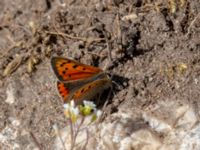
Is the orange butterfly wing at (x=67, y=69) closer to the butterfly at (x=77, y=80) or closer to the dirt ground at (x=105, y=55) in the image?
the butterfly at (x=77, y=80)

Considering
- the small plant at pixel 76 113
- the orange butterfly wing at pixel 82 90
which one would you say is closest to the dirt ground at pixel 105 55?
the orange butterfly wing at pixel 82 90

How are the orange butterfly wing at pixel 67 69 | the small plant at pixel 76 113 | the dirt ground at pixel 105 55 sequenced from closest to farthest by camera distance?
the small plant at pixel 76 113
the orange butterfly wing at pixel 67 69
the dirt ground at pixel 105 55

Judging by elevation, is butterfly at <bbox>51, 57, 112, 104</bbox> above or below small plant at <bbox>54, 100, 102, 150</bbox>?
above

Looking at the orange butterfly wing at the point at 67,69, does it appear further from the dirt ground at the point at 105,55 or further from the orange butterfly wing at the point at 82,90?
the dirt ground at the point at 105,55

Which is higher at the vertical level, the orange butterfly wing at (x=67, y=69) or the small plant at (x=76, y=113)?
the orange butterfly wing at (x=67, y=69)

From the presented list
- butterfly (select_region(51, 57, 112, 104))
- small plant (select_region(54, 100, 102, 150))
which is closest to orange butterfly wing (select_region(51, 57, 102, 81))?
butterfly (select_region(51, 57, 112, 104))

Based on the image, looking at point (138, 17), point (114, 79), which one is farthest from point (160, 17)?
point (114, 79)

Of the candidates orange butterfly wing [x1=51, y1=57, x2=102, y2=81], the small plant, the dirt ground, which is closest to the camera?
the small plant

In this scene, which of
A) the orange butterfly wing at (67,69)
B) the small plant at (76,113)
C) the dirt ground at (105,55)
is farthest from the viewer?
the dirt ground at (105,55)

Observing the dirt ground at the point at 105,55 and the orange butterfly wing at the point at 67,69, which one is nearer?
the orange butterfly wing at the point at 67,69

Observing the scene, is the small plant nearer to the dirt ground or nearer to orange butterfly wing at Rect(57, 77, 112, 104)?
orange butterfly wing at Rect(57, 77, 112, 104)
